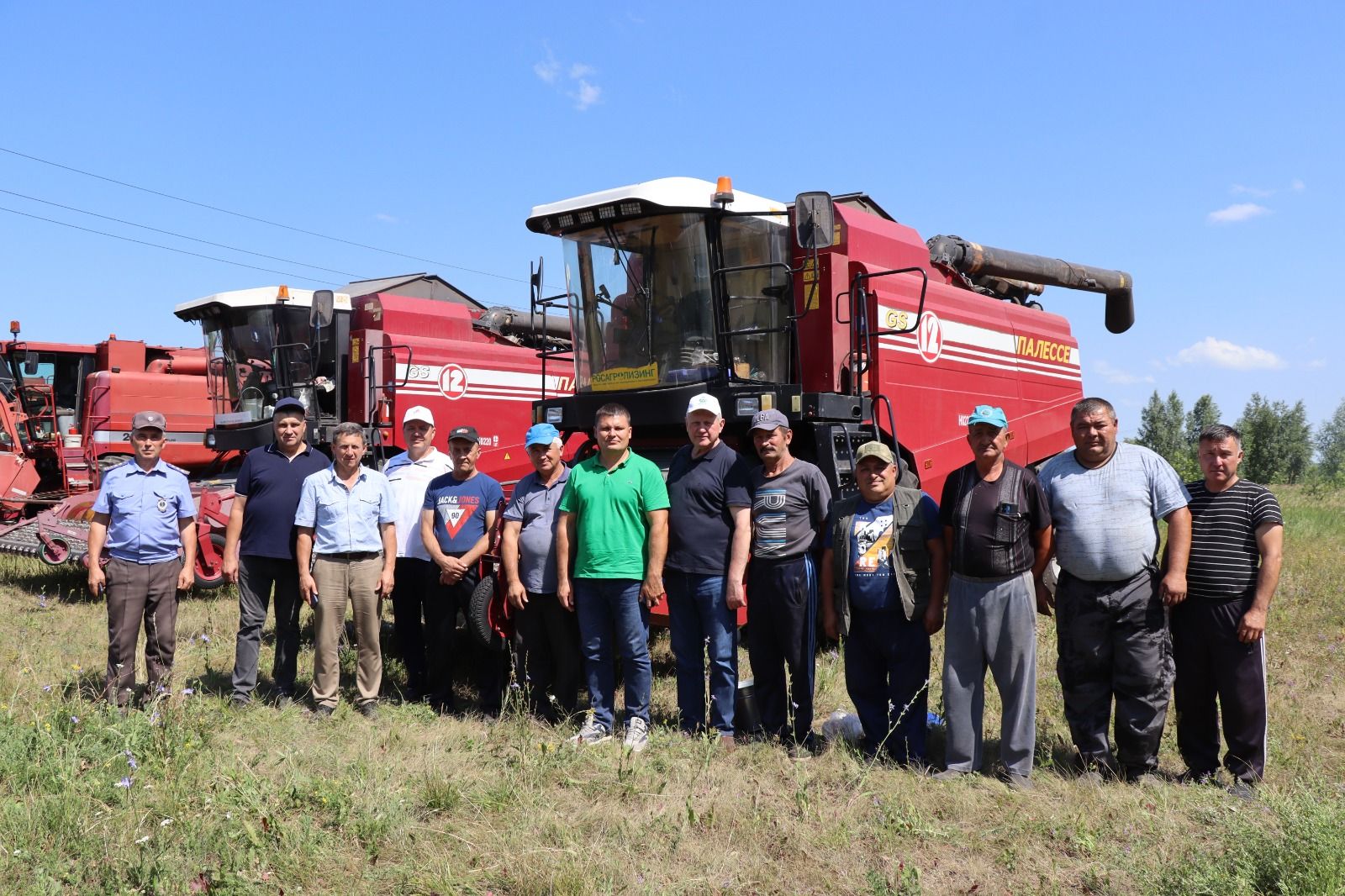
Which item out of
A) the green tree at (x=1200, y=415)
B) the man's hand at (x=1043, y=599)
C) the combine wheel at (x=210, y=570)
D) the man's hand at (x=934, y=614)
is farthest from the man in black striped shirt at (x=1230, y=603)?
the green tree at (x=1200, y=415)

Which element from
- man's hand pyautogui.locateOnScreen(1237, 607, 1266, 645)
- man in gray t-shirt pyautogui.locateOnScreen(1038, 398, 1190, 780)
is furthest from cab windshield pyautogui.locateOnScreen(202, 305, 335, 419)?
man's hand pyautogui.locateOnScreen(1237, 607, 1266, 645)

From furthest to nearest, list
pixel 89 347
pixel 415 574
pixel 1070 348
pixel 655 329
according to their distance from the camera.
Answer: pixel 89 347, pixel 1070 348, pixel 655 329, pixel 415 574

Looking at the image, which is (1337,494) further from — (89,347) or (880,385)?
(89,347)

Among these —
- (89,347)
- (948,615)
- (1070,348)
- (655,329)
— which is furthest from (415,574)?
(89,347)

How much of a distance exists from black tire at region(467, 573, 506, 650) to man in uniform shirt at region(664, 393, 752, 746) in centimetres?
111

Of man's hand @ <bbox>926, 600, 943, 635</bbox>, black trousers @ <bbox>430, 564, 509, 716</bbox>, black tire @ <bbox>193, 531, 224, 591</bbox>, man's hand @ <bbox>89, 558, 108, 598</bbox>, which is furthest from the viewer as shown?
black tire @ <bbox>193, 531, 224, 591</bbox>

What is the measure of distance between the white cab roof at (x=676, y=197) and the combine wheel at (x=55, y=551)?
6224 mm

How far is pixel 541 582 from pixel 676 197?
9.92 ft

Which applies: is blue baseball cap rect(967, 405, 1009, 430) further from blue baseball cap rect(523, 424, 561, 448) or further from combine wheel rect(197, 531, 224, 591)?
combine wheel rect(197, 531, 224, 591)

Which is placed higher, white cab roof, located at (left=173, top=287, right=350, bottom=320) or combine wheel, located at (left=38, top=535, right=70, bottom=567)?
white cab roof, located at (left=173, top=287, right=350, bottom=320)

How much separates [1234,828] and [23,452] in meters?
15.9

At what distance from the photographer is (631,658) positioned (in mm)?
5434

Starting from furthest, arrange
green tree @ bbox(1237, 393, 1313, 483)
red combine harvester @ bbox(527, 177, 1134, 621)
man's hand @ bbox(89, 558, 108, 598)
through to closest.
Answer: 1. green tree @ bbox(1237, 393, 1313, 483)
2. red combine harvester @ bbox(527, 177, 1134, 621)
3. man's hand @ bbox(89, 558, 108, 598)

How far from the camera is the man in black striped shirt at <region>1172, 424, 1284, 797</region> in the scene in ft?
15.3
